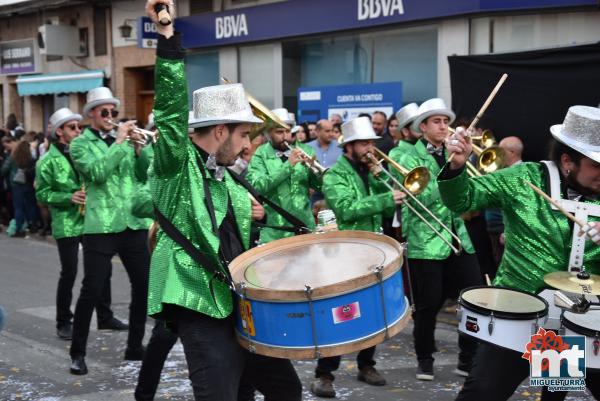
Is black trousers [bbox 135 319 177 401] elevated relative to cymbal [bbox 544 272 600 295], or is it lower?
lower

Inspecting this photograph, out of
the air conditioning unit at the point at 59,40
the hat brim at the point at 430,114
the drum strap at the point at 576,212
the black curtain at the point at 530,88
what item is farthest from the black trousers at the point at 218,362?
the air conditioning unit at the point at 59,40

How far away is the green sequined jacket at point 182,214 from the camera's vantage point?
3439 millimetres

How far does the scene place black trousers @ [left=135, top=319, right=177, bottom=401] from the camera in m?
5.05

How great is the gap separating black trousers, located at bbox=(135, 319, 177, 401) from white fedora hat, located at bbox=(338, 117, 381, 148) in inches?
81.0

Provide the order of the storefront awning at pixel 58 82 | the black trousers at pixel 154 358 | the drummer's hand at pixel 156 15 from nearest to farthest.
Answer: the drummer's hand at pixel 156 15
the black trousers at pixel 154 358
the storefront awning at pixel 58 82

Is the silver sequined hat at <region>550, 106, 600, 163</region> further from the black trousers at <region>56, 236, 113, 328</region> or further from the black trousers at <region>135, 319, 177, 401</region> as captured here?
the black trousers at <region>56, 236, 113, 328</region>

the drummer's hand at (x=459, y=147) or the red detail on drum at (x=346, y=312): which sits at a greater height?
the drummer's hand at (x=459, y=147)

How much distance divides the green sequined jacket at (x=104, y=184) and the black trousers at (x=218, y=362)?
2918mm

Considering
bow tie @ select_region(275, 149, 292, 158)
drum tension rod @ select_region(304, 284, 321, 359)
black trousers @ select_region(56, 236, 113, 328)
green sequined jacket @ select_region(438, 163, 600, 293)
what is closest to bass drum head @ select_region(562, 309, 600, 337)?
green sequined jacket @ select_region(438, 163, 600, 293)

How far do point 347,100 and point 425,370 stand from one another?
8.13 meters

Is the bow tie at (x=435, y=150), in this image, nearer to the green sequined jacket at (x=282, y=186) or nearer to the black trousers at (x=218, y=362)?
the green sequined jacket at (x=282, y=186)

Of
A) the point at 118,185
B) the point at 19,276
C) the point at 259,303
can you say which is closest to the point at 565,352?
the point at 259,303

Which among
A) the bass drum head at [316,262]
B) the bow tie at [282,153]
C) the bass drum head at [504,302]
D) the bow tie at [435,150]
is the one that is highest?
the bow tie at [435,150]

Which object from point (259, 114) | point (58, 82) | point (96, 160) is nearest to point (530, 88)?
point (259, 114)
